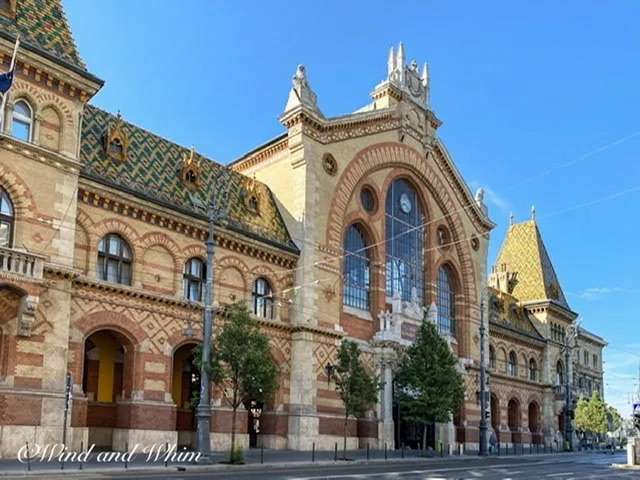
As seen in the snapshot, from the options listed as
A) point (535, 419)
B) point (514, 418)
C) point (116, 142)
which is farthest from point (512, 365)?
point (116, 142)

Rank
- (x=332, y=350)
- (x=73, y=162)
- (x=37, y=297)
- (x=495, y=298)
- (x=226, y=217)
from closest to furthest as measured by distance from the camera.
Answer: (x=37, y=297) → (x=73, y=162) → (x=226, y=217) → (x=332, y=350) → (x=495, y=298)

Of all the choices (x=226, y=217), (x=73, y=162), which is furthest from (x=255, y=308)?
(x=73, y=162)

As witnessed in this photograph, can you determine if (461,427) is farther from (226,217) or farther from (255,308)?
(226,217)

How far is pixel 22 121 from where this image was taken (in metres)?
29.8

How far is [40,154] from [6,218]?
2.97 meters

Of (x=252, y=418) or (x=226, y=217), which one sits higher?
(x=226, y=217)

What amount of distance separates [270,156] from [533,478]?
2562 cm

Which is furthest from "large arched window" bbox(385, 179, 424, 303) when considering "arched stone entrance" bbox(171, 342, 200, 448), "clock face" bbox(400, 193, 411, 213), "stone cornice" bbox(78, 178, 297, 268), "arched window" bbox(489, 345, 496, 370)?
"arched stone entrance" bbox(171, 342, 200, 448)

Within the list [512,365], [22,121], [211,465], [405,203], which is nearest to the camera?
[211,465]

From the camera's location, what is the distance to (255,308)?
41.1m

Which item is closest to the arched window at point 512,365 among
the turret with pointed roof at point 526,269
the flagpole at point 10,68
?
the turret with pointed roof at point 526,269

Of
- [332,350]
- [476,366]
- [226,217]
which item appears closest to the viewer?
[226,217]

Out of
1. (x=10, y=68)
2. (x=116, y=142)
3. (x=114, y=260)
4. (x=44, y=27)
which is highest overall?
(x=44, y=27)

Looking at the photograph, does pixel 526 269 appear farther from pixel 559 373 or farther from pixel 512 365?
pixel 512 365
